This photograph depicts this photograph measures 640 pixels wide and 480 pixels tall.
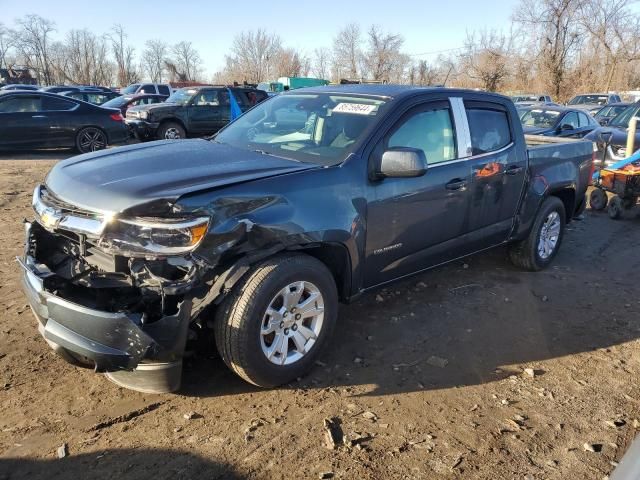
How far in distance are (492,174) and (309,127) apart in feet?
5.57

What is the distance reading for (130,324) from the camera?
2604 millimetres

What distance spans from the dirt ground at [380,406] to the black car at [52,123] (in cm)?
912

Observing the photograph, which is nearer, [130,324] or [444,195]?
[130,324]

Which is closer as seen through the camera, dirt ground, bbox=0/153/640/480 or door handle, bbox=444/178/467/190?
dirt ground, bbox=0/153/640/480

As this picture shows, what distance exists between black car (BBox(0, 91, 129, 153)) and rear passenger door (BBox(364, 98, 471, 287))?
36.0 ft

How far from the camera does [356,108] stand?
12.9ft

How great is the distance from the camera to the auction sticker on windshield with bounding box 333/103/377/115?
3.87m

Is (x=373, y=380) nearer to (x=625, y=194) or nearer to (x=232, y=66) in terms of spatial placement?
(x=625, y=194)

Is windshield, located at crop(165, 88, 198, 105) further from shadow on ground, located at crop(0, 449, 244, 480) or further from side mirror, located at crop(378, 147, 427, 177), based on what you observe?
shadow on ground, located at crop(0, 449, 244, 480)

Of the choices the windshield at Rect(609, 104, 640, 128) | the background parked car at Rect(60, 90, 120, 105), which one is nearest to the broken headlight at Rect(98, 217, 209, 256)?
the windshield at Rect(609, 104, 640, 128)

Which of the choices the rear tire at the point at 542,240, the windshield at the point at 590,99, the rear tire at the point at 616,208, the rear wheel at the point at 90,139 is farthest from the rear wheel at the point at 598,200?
the windshield at the point at 590,99

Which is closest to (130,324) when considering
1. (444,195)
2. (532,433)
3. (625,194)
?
(532,433)

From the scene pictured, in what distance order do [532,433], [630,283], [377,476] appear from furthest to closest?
[630,283]
[532,433]
[377,476]

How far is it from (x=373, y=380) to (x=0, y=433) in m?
2.15
